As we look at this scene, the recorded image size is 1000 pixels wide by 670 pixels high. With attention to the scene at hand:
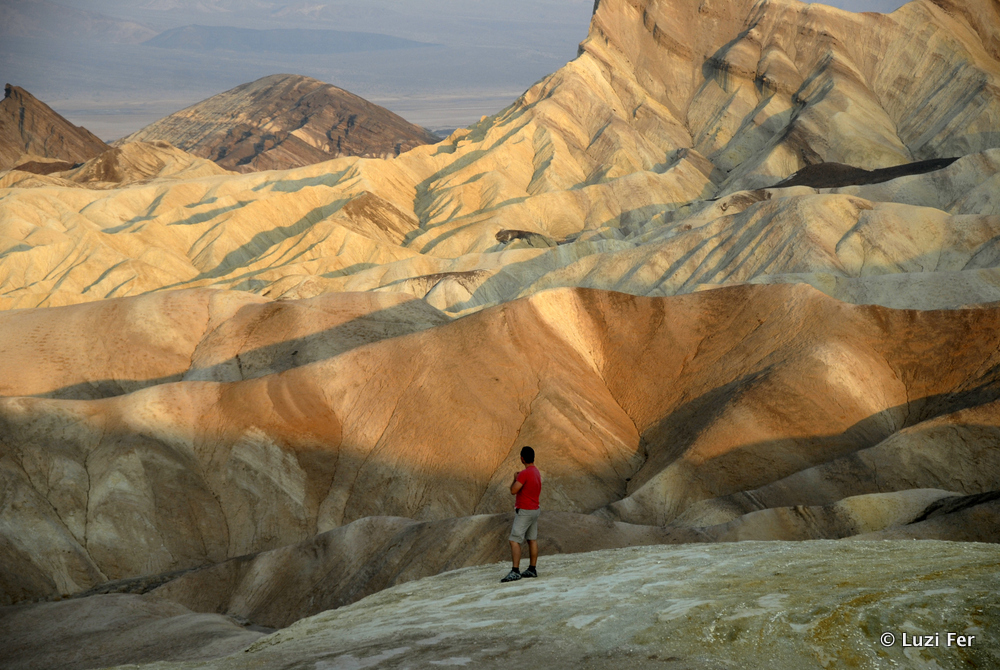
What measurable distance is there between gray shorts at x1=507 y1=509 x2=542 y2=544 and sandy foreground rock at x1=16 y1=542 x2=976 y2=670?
2.31ft

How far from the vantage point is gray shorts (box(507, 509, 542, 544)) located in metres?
12.2

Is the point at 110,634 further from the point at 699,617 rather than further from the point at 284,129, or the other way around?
the point at 284,129

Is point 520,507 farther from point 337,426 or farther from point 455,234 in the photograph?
point 455,234

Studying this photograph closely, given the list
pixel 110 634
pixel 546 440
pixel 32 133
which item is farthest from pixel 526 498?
pixel 32 133

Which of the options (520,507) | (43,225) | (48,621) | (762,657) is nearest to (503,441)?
(48,621)

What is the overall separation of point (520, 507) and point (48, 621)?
44.6ft

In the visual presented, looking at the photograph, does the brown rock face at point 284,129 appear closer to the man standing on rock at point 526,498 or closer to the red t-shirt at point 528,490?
the man standing on rock at point 526,498

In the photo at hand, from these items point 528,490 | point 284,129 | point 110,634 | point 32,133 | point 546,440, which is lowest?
point 110,634

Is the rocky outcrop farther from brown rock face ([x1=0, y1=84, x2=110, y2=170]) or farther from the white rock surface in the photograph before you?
brown rock face ([x1=0, y1=84, x2=110, y2=170])

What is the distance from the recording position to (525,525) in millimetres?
12328

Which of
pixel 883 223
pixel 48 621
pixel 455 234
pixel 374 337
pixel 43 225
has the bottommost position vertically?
pixel 48 621

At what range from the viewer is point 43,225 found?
86375mm

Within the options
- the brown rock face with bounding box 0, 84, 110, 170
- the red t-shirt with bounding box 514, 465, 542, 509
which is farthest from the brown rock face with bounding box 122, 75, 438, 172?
the red t-shirt with bounding box 514, 465, 542, 509

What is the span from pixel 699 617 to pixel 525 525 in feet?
11.2
